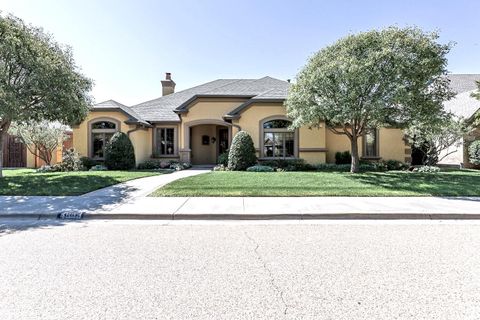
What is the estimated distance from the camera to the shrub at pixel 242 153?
54.1ft

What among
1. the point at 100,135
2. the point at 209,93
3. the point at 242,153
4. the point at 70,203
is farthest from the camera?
the point at 209,93

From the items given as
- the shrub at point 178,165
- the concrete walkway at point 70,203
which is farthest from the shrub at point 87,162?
the concrete walkway at point 70,203

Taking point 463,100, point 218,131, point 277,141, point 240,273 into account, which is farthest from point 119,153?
point 463,100

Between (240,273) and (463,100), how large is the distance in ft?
84.9

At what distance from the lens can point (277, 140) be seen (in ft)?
60.8

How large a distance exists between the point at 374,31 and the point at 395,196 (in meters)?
7.60

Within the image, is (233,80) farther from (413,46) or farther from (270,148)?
(413,46)

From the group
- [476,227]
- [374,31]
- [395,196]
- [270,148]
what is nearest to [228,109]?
[270,148]

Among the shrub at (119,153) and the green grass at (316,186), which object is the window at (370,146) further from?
the shrub at (119,153)

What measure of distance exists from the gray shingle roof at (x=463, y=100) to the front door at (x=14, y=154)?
1100 inches

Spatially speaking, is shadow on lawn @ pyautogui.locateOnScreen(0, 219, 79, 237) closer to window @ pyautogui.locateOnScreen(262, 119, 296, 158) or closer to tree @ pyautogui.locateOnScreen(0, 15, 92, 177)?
tree @ pyautogui.locateOnScreen(0, 15, 92, 177)

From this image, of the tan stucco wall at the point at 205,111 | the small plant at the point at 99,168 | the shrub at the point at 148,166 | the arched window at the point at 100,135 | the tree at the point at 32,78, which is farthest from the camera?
the tan stucco wall at the point at 205,111

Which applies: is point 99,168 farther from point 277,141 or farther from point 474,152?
point 474,152

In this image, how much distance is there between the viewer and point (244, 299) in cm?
340
